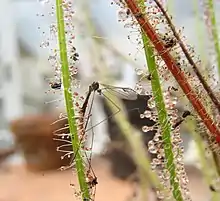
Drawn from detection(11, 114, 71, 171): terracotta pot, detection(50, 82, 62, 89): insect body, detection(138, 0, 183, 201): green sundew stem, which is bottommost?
detection(138, 0, 183, 201): green sundew stem

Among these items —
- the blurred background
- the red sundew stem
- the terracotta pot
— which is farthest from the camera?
the terracotta pot

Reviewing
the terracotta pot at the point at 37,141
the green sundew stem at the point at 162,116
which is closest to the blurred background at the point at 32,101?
the terracotta pot at the point at 37,141

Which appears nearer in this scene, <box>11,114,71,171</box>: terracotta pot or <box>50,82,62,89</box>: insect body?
<box>50,82,62,89</box>: insect body

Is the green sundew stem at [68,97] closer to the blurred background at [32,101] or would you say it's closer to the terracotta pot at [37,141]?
the blurred background at [32,101]

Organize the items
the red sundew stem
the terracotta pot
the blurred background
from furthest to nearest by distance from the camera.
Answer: the terracotta pot, the blurred background, the red sundew stem

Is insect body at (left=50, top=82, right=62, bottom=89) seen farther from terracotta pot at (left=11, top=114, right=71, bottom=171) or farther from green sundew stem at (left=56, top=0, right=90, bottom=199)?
terracotta pot at (left=11, top=114, right=71, bottom=171)

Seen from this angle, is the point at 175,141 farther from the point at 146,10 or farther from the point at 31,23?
the point at 31,23

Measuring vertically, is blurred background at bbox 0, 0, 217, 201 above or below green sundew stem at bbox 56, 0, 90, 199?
above

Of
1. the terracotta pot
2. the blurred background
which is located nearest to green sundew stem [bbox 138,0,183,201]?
the blurred background
